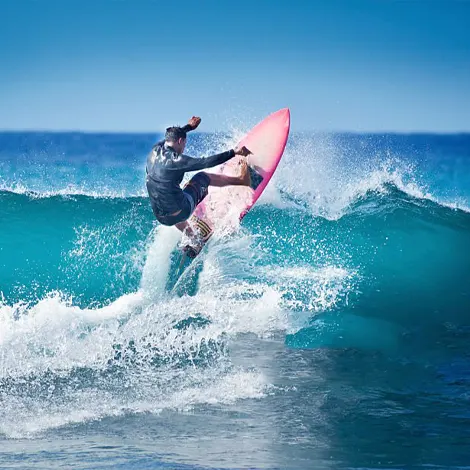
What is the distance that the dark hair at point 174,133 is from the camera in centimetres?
590

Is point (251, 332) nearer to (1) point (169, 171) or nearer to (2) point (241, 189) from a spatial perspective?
(1) point (169, 171)

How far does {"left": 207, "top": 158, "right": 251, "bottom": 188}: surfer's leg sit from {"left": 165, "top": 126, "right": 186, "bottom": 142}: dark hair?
701 millimetres

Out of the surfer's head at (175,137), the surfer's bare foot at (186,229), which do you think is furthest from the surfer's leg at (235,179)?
the surfer's head at (175,137)

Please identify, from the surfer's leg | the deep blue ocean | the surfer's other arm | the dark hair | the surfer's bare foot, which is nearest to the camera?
the deep blue ocean

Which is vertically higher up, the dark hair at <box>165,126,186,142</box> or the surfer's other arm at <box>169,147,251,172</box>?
the dark hair at <box>165,126,186,142</box>

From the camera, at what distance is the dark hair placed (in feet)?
19.4

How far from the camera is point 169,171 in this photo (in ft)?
19.5

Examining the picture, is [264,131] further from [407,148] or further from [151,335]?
[407,148]

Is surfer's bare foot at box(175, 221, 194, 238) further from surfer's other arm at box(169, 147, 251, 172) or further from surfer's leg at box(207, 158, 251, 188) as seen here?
surfer's other arm at box(169, 147, 251, 172)

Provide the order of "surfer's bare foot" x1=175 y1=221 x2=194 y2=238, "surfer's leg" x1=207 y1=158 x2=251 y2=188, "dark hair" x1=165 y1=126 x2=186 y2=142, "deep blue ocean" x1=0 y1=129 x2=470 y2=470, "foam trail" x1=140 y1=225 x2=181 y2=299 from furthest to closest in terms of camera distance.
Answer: "foam trail" x1=140 y1=225 x2=181 y2=299, "surfer's bare foot" x1=175 y1=221 x2=194 y2=238, "surfer's leg" x1=207 y1=158 x2=251 y2=188, "dark hair" x1=165 y1=126 x2=186 y2=142, "deep blue ocean" x1=0 y1=129 x2=470 y2=470

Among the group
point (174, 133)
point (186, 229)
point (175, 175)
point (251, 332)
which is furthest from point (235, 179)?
point (251, 332)

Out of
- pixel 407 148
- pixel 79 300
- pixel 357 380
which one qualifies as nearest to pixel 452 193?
pixel 407 148

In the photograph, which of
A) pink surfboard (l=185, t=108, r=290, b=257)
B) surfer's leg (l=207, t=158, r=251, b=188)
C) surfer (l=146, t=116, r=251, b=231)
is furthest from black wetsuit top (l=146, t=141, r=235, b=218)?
pink surfboard (l=185, t=108, r=290, b=257)

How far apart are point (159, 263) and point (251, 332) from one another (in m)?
1.44
